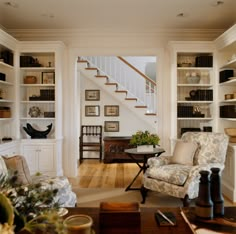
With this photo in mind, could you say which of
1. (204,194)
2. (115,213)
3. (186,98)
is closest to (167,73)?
(186,98)

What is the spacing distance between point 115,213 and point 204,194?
Answer: 2.14 ft

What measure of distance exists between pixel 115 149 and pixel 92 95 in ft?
5.67

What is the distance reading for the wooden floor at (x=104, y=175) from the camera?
15.9 feet

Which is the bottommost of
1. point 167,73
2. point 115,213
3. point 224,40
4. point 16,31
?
point 115,213

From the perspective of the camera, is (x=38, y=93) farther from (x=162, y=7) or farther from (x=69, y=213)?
(x=69, y=213)

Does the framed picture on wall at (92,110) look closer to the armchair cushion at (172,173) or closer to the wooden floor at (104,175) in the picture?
the wooden floor at (104,175)

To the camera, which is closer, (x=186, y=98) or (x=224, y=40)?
(x=224, y=40)

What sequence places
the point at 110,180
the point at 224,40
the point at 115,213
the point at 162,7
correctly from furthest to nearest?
the point at 110,180 → the point at 224,40 → the point at 162,7 → the point at 115,213

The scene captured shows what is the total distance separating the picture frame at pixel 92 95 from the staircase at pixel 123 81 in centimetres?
25

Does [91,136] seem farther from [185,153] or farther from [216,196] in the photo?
[216,196]

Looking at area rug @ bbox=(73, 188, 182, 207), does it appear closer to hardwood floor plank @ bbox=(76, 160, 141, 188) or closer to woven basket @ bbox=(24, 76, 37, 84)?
hardwood floor plank @ bbox=(76, 160, 141, 188)

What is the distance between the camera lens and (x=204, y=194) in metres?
1.77

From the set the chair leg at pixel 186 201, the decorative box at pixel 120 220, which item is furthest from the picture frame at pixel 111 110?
the decorative box at pixel 120 220

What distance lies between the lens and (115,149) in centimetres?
699
